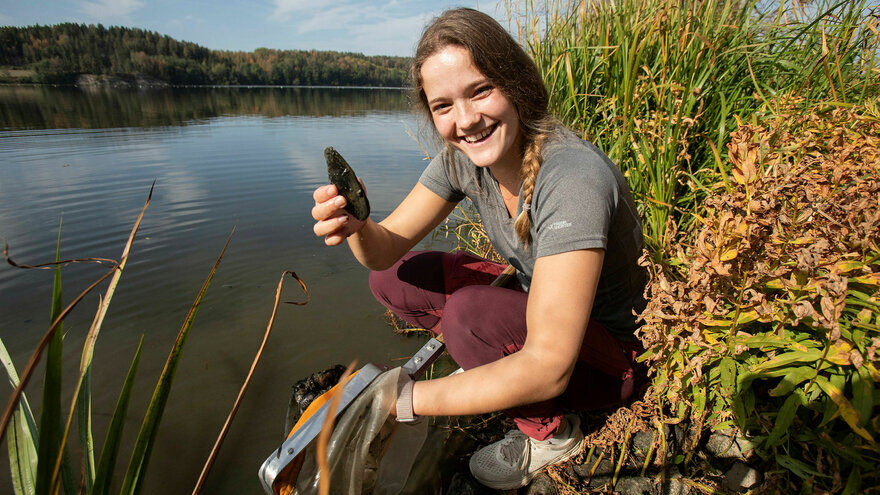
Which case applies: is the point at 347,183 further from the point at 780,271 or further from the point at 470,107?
the point at 780,271

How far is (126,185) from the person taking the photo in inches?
260

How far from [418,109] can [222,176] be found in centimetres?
636

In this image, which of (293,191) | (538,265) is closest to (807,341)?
(538,265)

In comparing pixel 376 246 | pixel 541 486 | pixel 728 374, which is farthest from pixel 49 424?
pixel 728 374

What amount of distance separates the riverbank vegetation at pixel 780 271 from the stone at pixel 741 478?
48mm

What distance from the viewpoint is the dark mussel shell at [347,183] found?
63.7 inches

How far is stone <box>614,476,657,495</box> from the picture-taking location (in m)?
1.64

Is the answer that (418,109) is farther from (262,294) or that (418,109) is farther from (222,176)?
(222,176)

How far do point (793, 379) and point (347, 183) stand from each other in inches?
62.1

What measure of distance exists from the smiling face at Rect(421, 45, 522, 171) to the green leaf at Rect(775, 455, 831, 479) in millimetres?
1377

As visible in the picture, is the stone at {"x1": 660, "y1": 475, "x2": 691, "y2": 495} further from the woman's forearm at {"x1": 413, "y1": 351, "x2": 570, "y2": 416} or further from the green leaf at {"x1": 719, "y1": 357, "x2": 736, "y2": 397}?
the woman's forearm at {"x1": 413, "y1": 351, "x2": 570, "y2": 416}

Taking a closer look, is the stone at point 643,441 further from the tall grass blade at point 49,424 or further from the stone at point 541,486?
the tall grass blade at point 49,424

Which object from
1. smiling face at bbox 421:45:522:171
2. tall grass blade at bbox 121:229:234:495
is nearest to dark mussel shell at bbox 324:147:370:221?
smiling face at bbox 421:45:522:171


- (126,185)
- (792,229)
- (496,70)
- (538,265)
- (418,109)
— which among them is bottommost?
(126,185)
